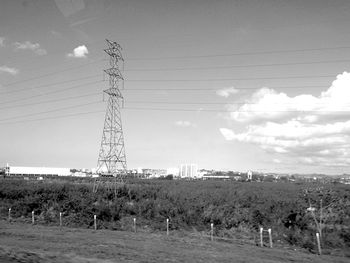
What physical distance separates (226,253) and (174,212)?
17.3m

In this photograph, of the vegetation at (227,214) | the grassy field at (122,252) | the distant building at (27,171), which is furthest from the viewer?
the distant building at (27,171)

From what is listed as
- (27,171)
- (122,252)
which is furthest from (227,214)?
(27,171)

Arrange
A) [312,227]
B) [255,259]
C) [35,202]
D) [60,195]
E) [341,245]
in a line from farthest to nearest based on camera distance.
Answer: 1. [60,195]
2. [35,202]
3. [312,227]
4. [341,245]
5. [255,259]

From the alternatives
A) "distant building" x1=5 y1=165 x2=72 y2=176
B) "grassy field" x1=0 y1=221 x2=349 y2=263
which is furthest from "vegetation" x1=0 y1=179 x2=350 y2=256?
"distant building" x1=5 y1=165 x2=72 y2=176

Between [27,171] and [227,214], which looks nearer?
[227,214]

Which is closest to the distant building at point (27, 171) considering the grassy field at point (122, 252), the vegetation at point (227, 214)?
the vegetation at point (227, 214)

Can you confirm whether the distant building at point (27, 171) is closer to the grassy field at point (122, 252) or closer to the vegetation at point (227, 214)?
the vegetation at point (227, 214)

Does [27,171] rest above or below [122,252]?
above

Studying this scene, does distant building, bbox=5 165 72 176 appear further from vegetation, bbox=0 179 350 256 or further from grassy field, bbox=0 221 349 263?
grassy field, bbox=0 221 349 263

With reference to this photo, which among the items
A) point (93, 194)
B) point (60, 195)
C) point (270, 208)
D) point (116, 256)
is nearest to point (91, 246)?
point (116, 256)

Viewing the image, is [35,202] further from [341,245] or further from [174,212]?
[341,245]

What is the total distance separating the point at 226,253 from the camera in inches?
725

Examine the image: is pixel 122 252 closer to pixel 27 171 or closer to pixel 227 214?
pixel 227 214

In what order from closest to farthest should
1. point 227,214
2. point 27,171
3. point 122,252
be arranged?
point 122,252, point 227,214, point 27,171
